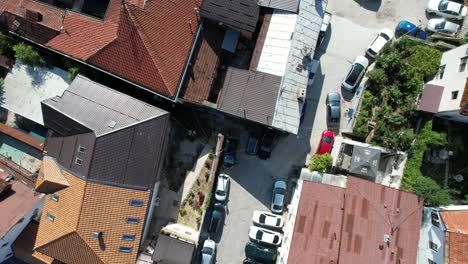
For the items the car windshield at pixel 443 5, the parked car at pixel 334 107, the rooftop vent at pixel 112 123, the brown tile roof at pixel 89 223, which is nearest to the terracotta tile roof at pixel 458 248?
the parked car at pixel 334 107

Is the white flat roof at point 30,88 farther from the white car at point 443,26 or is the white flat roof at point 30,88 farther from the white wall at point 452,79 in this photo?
the white car at point 443,26

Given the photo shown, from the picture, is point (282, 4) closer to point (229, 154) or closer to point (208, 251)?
point (229, 154)

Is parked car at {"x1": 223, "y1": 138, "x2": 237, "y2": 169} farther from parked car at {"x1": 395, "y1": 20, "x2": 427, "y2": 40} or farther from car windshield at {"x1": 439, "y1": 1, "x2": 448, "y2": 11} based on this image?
car windshield at {"x1": 439, "y1": 1, "x2": 448, "y2": 11}

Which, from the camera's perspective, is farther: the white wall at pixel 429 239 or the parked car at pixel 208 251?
the parked car at pixel 208 251

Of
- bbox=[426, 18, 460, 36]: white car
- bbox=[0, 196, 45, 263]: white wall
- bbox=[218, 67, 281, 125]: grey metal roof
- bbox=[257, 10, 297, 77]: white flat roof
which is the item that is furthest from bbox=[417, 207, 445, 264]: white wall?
bbox=[0, 196, 45, 263]: white wall

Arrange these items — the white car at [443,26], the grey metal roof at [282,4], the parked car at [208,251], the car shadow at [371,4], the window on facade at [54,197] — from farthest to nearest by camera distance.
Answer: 1. the car shadow at [371,4]
2. the parked car at [208,251]
3. the white car at [443,26]
4. the window on facade at [54,197]
5. the grey metal roof at [282,4]
